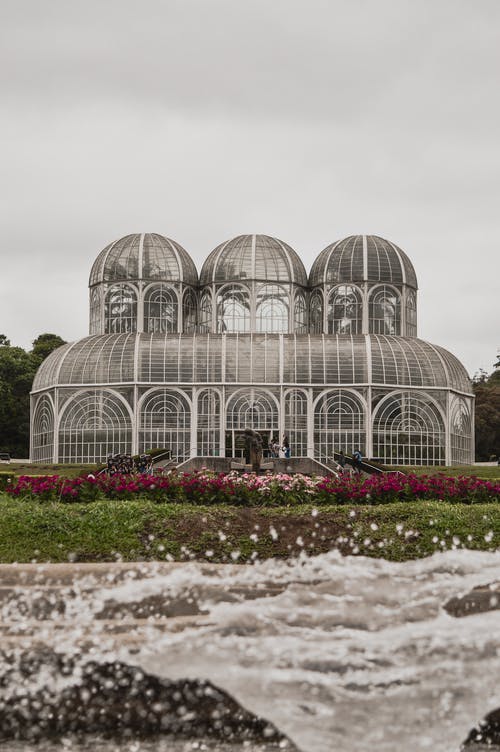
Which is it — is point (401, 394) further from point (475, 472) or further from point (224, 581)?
point (224, 581)

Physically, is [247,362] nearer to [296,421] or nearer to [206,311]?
[296,421]

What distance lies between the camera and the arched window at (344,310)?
50.8 metres

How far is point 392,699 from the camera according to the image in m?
9.12

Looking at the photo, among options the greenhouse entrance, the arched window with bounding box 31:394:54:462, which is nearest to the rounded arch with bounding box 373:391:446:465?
the greenhouse entrance

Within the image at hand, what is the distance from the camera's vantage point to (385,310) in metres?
50.9

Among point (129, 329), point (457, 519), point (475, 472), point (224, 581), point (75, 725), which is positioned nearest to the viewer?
point (75, 725)

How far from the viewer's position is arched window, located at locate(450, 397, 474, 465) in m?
45.2

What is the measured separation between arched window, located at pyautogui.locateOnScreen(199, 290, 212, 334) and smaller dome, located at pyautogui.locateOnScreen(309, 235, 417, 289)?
6083 mm

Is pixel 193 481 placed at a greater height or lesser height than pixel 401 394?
lesser

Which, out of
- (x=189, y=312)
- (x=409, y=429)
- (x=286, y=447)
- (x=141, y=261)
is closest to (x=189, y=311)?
(x=189, y=312)

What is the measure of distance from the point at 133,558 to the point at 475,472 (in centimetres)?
2603

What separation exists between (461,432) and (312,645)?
38.0m

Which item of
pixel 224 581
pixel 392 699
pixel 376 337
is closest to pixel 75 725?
pixel 224 581

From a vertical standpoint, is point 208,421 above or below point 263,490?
above
